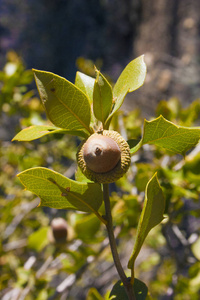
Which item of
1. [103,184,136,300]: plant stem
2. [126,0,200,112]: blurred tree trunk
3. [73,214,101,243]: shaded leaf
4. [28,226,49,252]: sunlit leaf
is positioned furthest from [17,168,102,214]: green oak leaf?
[126,0,200,112]: blurred tree trunk

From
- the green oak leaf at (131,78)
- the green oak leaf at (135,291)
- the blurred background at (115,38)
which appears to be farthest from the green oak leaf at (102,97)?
the blurred background at (115,38)

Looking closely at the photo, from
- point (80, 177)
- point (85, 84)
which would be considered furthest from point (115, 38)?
point (80, 177)

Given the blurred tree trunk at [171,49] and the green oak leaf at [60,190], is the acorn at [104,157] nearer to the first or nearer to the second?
the green oak leaf at [60,190]

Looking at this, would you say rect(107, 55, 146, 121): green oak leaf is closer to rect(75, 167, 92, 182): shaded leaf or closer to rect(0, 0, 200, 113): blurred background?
rect(75, 167, 92, 182): shaded leaf

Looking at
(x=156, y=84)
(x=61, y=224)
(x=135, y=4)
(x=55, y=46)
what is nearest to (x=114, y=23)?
(x=135, y=4)

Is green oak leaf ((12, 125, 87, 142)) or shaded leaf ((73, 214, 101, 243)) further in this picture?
shaded leaf ((73, 214, 101, 243))

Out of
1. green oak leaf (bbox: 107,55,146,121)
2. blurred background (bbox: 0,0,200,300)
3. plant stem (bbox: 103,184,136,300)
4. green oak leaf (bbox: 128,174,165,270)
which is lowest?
blurred background (bbox: 0,0,200,300)

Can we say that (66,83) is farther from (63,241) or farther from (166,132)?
(63,241)
